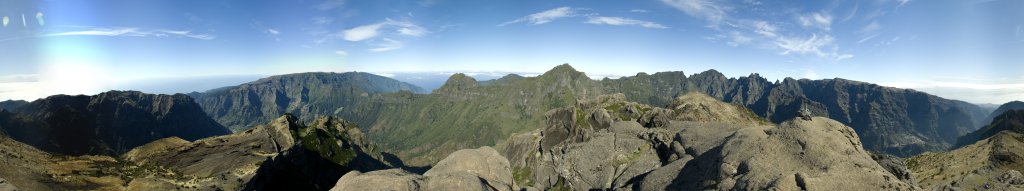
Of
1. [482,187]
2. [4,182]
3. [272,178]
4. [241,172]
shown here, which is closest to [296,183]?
[272,178]

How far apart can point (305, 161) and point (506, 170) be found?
271 ft

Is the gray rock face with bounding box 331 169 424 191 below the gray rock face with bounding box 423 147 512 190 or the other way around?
the other way around

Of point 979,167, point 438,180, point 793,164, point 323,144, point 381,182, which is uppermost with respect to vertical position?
point 793,164

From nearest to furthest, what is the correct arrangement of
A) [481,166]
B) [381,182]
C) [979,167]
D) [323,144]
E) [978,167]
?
[381,182] < [481,166] < [979,167] < [978,167] < [323,144]

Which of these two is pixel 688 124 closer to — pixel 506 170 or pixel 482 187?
pixel 506 170

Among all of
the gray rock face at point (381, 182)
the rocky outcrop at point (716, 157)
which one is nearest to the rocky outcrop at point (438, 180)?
the gray rock face at point (381, 182)

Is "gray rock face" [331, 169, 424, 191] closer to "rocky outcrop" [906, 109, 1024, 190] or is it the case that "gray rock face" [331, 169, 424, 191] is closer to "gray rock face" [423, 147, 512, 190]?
"gray rock face" [423, 147, 512, 190]

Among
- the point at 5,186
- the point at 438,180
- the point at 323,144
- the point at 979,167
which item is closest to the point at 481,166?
the point at 438,180

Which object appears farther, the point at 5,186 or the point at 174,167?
the point at 174,167

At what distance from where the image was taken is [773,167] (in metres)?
62.3

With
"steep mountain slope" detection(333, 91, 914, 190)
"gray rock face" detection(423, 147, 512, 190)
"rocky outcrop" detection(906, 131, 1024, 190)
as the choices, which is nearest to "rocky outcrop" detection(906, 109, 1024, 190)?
"rocky outcrop" detection(906, 131, 1024, 190)

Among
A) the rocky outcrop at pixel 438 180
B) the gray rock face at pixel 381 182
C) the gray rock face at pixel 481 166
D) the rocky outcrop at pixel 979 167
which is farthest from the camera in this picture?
the rocky outcrop at pixel 979 167

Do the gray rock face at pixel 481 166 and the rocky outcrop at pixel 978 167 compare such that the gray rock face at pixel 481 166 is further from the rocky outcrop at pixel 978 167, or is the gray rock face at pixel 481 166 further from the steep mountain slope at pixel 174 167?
the rocky outcrop at pixel 978 167

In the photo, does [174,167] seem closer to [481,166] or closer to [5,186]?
[5,186]
